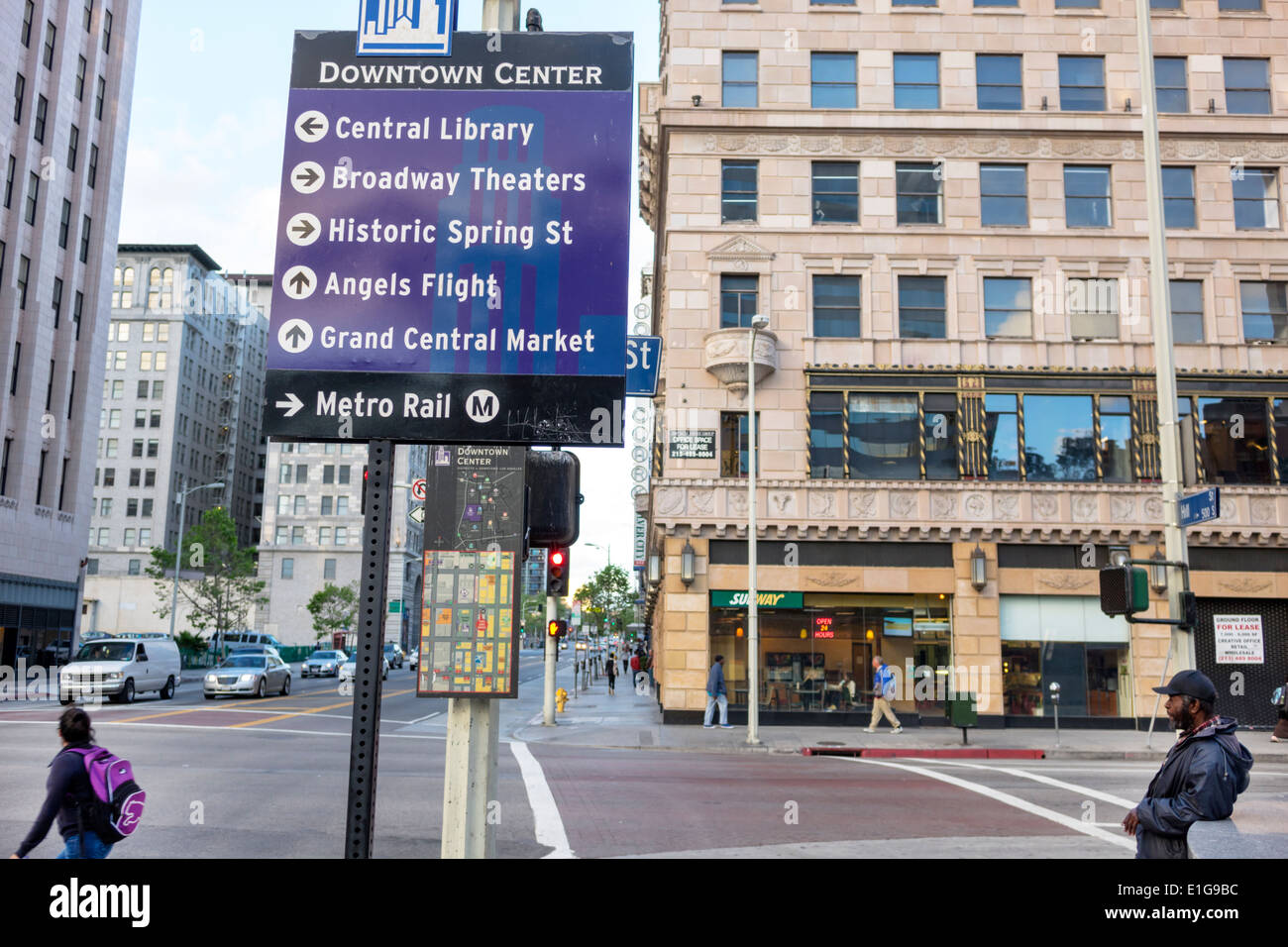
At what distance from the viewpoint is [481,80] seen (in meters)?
5.23

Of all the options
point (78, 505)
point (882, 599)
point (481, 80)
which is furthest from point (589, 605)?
point (481, 80)

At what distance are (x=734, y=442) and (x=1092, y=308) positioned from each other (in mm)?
11227

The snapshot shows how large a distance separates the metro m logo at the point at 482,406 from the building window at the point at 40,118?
55111 mm

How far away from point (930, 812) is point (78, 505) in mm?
53935

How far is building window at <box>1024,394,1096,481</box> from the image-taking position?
28.5 metres

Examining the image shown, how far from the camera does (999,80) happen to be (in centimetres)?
3045

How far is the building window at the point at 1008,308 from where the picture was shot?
2928 cm

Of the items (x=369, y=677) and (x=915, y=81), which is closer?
(x=369, y=677)

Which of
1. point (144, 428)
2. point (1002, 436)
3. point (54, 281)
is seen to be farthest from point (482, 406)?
point (144, 428)

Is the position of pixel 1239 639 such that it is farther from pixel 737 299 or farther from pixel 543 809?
pixel 543 809

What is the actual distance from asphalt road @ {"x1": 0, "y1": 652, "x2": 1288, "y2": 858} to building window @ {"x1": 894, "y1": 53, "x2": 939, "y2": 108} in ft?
64.4

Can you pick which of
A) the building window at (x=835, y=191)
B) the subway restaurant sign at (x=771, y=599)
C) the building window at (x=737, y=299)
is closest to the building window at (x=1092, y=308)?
the building window at (x=835, y=191)

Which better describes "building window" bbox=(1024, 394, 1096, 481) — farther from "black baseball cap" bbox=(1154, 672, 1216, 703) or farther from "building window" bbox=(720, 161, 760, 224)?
"black baseball cap" bbox=(1154, 672, 1216, 703)
